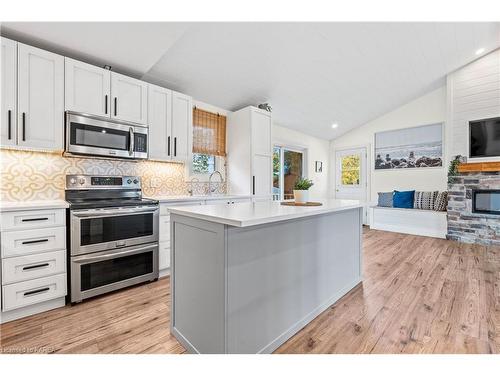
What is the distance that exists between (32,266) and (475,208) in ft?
21.1

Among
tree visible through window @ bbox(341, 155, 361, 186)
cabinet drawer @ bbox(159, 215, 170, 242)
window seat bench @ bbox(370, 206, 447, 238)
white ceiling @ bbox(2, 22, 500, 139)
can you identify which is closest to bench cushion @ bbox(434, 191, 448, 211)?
window seat bench @ bbox(370, 206, 447, 238)

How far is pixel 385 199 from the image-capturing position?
5.82 m

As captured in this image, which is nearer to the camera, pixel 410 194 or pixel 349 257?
pixel 349 257

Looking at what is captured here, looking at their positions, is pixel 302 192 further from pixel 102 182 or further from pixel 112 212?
pixel 102 182

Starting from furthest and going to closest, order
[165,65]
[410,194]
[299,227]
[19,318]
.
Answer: [410,194]
[165,65]
[19,318]
[299,227]

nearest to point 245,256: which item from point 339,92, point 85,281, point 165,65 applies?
point 85,281

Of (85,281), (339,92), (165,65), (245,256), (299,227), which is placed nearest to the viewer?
(245,256)

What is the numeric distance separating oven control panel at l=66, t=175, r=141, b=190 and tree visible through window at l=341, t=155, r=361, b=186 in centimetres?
562

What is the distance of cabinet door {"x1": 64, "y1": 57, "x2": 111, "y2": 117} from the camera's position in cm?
240

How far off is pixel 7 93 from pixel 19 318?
1.85m

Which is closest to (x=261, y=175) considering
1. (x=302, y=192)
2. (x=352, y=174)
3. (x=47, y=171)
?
(x=302, y=192)

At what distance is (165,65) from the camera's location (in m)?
3.09

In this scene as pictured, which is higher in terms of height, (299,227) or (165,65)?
(165,65)

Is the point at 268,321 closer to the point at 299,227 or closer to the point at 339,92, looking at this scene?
the point at 299,227
